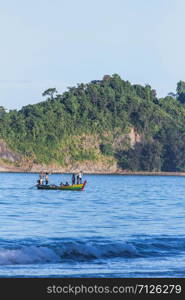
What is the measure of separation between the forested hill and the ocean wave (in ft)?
476

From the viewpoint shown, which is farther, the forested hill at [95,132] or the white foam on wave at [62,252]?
the forested hill at [95,132]

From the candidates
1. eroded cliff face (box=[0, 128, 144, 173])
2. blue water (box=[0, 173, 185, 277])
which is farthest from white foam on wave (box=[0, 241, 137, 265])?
eroded cliff face (box=[0, 128, 144, 173])

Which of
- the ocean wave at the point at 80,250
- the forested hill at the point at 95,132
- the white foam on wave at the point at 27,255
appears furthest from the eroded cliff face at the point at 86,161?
the white foam on wave at the point at 27,255

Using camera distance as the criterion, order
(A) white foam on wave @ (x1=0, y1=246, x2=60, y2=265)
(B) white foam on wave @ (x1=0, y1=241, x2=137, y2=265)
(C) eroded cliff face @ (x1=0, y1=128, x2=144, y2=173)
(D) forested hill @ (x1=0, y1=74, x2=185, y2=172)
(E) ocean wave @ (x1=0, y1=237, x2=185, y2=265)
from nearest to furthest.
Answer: (A) white foam on wave @ (x1=0, y1=246, x2=60, y2=265), (B) white foam on wave @ (x1=0, y1=241, x2=137, y2=265), (E) ocean wave @ (x1=0, y1=237, x2=185, y2=265), (C) eroded cliff face @ (x1=0, y1=128, x2=144, y2=173), (D) forested hill @ (x1=0, y1=74, x2=185, y2=172)

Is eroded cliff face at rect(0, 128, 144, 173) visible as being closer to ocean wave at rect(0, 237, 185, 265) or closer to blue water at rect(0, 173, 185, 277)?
blue water at rect(0, 173, 185, 277)

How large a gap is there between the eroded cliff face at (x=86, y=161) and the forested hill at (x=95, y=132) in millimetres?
215

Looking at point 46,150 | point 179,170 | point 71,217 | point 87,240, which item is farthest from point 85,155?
point 87,240

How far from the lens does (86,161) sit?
177m

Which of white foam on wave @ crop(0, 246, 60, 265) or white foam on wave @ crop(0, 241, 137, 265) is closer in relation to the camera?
white foam on wave @ crop(0, 246, 60, 265)

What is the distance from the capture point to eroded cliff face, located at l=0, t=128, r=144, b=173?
565ft

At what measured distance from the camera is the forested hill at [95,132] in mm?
176500

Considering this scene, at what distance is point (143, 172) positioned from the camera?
594ft

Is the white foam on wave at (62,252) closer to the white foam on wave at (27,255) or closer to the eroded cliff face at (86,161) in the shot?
the white foam on wave at (27,255)

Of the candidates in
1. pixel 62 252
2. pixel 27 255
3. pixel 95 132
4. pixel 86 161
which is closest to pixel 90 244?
pixel 62 252
